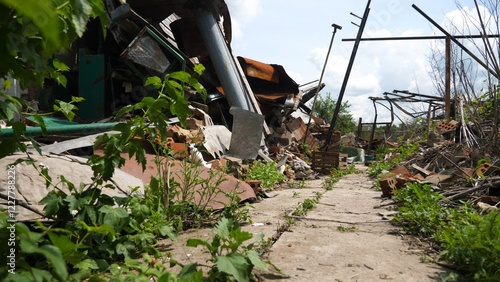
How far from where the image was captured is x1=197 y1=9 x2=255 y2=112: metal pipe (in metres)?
7.33

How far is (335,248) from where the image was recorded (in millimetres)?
2240

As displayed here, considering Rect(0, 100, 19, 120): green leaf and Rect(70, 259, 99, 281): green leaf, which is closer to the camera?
Rect(0, 100, 19, 120): green leaf

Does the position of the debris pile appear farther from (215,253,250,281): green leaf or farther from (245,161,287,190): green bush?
(215,253,250,281): green leaf

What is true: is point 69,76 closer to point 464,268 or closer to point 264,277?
point 264,277

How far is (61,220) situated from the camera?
5.77 ft

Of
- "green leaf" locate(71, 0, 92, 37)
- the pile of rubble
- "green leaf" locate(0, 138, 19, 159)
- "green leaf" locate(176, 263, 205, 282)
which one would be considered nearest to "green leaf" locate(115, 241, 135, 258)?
"green leaf" locate(176, 263, 205, 282)

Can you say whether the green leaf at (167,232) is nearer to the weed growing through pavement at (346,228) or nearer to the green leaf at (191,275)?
the green leaf at (191,275)

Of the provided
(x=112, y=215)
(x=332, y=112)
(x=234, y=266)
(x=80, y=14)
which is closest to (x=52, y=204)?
(x=112, y=215)

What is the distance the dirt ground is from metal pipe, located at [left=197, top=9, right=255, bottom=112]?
408cm

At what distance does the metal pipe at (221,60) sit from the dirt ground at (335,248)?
4.08 metres

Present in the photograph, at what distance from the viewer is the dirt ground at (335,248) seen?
182 cm

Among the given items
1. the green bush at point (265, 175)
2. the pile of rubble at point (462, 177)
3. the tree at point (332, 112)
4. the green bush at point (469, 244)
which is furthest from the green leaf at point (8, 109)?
the tree at point (332, 112)

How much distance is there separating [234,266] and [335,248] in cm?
93

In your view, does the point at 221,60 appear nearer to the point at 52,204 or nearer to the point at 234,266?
the point at 52,204
